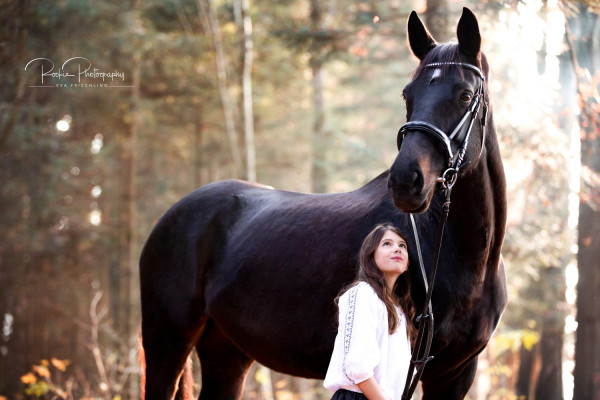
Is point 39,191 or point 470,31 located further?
point 39,191

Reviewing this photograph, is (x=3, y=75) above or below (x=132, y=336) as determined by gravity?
above

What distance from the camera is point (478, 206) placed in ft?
9.69

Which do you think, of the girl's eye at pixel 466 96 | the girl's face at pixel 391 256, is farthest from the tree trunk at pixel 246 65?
the girl's face at pixel 391 256

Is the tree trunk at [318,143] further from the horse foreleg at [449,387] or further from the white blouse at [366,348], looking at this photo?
the white blouse at [366,348]

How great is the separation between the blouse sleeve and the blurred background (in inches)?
141

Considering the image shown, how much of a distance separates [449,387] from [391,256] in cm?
118

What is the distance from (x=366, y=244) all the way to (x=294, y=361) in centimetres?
110

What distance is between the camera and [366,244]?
267cm

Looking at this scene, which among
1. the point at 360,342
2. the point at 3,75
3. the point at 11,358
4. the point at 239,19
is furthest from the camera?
the point at 11,358

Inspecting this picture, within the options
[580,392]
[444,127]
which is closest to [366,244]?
[444,127]

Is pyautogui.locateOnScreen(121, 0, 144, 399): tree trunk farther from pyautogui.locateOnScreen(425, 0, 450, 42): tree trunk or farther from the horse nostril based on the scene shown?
the horse nostril

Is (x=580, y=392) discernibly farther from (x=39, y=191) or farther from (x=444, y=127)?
(x=39, y=191)

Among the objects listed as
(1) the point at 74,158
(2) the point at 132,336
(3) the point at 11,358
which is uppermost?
(1) the point at 74,158

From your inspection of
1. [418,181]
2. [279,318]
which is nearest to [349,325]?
[418,181]
